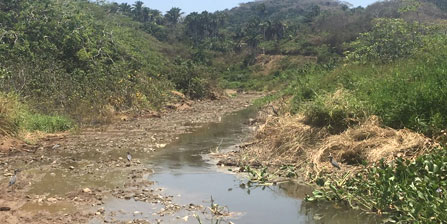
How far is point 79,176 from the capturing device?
7.66m

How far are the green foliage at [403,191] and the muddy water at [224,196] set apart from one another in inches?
8.8

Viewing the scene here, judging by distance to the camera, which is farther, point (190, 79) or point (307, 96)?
point (190, 79)

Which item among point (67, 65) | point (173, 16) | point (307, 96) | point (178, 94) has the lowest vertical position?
point (178, 94)

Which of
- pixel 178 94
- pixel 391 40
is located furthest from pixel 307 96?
pixel 178 94

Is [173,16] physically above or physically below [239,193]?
above

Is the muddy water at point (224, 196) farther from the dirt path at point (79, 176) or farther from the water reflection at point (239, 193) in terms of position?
the dirt path at point (79, 176)

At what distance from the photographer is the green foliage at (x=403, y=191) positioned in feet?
14.1

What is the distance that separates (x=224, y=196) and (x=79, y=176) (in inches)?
116

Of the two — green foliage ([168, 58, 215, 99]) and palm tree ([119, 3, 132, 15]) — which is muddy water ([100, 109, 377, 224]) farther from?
palm tree ([119, 3, 132, 15])

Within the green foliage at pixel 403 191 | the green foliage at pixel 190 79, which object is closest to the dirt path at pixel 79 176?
the green foliage at pixel 403 191

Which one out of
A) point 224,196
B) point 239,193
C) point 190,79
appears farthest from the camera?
point 190,79

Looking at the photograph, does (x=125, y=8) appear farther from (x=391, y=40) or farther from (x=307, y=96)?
(x=307, y=96)

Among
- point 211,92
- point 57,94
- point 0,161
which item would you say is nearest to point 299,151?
point 0,161

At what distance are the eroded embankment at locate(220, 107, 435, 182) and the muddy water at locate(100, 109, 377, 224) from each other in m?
0.69
